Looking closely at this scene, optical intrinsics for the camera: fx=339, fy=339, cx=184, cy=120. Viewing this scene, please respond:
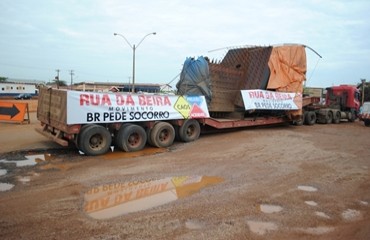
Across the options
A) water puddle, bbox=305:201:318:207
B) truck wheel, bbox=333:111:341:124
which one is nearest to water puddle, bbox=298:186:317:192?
water puddle, bbox=305:201:318:207

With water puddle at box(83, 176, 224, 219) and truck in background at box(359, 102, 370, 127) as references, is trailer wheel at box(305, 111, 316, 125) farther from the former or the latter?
water puddle at box(83, 176, 224, 219)

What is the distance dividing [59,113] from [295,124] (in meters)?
14.5

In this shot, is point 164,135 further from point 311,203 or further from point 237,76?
point 311,203

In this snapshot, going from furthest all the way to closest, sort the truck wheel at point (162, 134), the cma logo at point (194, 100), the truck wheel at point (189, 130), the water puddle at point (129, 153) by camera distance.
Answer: the cma logo at point (194, 100) < the truck wheel at point (189, 130) < the truck wheel at point (162, 134) < the water puddle at point (129, 153)

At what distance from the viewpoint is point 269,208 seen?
5.97 metres

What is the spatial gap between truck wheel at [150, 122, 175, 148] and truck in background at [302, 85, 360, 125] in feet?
41.6

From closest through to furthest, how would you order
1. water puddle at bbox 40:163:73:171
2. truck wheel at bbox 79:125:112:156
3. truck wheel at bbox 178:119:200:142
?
water puddle at bbox 40:163:73:171
truck wheel at bbox 79:125:112:156
truck wheel at bbox 178:119:200:142

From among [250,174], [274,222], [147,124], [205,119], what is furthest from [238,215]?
[205,119]

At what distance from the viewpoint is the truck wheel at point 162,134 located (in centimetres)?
1185

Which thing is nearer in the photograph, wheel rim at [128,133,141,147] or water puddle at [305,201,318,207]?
water puddle at [305,201,318,207]

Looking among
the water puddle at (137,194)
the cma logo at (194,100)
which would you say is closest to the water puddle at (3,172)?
the water puddle at (137,194)

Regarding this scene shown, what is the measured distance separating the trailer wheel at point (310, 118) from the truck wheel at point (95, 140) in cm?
1457

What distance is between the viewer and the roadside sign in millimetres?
18109

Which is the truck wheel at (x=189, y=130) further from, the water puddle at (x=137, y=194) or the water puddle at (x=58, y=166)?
the water puddle at (x=137, y=194)
